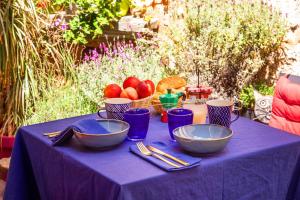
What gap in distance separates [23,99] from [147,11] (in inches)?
68.5

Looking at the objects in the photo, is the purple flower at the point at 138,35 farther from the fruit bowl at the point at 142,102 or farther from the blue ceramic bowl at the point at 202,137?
the blue ceramic bowl at the point at 202,137

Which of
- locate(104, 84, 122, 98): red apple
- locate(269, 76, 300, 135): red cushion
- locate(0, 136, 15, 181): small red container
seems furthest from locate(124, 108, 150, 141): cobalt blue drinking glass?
locate(0, 136, 15, 181): small red container

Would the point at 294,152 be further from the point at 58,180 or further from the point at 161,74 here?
the point at 161,74

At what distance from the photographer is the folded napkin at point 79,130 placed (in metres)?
2.01

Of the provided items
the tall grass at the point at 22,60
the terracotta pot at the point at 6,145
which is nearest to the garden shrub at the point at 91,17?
the tall grass at the point at 22,60

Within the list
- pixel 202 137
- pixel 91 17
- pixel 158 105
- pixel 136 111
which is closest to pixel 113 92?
pixel 158 105

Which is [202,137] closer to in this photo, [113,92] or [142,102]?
[142,102]

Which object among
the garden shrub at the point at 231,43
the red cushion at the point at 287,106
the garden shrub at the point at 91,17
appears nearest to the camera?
the red cushion at the point at 287,106

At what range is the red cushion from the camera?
2885 mm

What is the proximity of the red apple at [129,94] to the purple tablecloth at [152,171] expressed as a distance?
0.23 metres

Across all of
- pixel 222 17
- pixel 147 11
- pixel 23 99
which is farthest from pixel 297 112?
pixel 147 11

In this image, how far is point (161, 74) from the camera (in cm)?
416

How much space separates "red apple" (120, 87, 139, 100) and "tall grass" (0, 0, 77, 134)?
1.45 m

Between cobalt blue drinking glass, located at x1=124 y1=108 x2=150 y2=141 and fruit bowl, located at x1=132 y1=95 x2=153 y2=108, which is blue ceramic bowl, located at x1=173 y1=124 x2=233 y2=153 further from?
fruit bowl, located at x1=132 y1=95 x2=153 y2=108
